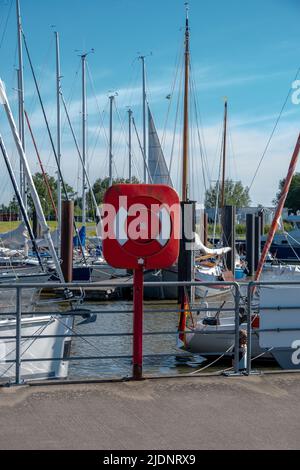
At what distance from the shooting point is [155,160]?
39.9 meters

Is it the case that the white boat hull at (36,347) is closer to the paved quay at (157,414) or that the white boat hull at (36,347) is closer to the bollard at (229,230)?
the paved quay at (157,414)

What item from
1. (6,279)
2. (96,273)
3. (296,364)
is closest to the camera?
(296,364)

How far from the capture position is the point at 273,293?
7.77 meters

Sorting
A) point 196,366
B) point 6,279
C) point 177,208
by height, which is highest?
point 177,208

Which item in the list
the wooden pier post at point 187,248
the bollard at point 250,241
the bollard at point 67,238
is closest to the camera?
the wooden pier post at point 187,248

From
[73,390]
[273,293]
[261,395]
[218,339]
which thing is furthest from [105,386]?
[218,339]

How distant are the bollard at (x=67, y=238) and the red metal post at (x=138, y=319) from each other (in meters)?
21.8

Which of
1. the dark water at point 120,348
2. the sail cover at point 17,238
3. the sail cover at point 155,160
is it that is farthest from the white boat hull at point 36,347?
the sail cover at point 155,160

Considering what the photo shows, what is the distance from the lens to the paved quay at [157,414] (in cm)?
541

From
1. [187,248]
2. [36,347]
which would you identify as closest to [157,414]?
[36,347]

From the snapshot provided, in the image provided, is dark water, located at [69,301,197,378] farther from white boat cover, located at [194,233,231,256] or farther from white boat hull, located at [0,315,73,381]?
white boat cover, located at [194,233,231,256]

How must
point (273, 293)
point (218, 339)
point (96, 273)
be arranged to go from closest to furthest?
1. point (273, 293)
2. point (218, 339)
3. point (96, 273)
